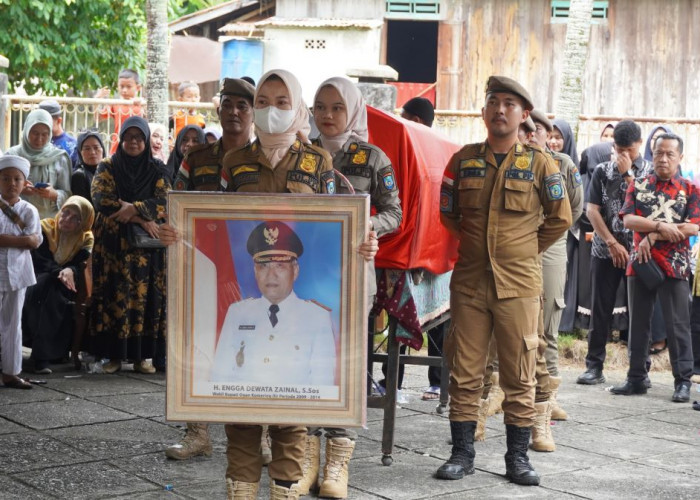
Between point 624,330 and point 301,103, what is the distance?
21.8ft

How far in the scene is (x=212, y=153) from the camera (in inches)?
237

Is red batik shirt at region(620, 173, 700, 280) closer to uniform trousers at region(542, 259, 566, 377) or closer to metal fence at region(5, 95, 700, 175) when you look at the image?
uniform trousers at region(542, 259, 566, 377)

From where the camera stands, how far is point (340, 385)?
457 cm

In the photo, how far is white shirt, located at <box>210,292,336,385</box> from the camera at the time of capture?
4.56 metres

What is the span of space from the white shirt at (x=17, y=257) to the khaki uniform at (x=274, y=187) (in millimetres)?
3517

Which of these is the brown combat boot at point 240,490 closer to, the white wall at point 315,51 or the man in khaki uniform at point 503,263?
the man in khaki uniform at point 503,263

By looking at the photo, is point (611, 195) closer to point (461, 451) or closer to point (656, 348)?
point (656, 348)

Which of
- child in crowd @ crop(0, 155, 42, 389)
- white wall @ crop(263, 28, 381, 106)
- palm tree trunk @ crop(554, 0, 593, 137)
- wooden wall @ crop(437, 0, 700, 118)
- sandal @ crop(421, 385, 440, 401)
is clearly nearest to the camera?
child in crowd @ crop(0, 155, 42, 389)

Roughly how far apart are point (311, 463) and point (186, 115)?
955 cm

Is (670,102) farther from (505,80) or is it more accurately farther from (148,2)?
(505,80)

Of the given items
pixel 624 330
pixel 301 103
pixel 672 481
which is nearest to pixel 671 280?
pixel 624 330

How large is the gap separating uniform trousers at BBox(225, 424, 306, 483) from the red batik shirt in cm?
498

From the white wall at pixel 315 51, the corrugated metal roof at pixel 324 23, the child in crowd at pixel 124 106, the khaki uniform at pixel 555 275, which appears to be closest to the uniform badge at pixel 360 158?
the khaki uniform at pixel 555 275

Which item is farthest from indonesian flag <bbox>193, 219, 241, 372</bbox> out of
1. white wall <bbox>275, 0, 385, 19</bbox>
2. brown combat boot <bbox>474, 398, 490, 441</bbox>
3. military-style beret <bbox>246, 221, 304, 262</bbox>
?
white wall <bbox>275, 0, 385, 19</bbox>
